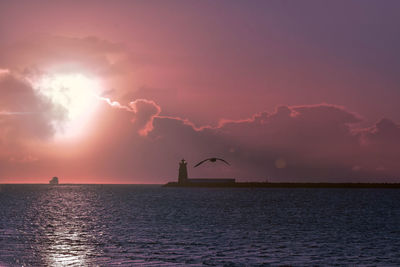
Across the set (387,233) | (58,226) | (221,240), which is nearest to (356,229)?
(387,233)

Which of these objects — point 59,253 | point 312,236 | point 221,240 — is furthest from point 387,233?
point 59,253

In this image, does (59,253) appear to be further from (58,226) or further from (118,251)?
(58,226)

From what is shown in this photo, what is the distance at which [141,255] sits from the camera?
35969 millimetres

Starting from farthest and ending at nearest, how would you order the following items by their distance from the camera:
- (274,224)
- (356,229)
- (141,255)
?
(274,224)
(356,229)
(141,255)

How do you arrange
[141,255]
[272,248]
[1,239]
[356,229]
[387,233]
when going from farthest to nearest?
1. [356,229]
2. [387,233]
3. [1,239]
4. [272,248]
5. [141,255]

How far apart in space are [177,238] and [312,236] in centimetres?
1403

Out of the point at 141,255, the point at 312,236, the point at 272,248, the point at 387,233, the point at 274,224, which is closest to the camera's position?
the point at 141,255

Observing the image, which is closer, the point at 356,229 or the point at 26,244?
the point at 26,244

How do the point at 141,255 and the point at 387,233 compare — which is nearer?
the point at 141,255

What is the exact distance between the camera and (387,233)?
5591 cm

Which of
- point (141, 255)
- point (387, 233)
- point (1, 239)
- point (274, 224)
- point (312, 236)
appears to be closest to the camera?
point (141, 255)

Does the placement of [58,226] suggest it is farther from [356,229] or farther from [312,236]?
[356,229]

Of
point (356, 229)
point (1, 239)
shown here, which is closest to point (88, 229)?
point (1, 239)

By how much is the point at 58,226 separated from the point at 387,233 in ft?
126
